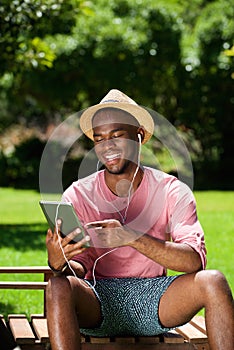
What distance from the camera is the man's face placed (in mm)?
3766

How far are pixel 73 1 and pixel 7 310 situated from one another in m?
4.14

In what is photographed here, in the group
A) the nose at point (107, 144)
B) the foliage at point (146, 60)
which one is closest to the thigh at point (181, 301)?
the nose at point (107, 144)

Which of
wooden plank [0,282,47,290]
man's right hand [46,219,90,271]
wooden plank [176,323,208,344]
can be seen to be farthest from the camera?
wooden plank [0,282,47,290]

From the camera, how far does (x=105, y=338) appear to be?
3.74 meters

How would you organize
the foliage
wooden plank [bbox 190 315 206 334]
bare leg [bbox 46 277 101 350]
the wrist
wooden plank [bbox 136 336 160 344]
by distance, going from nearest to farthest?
1. bare leg [bbox 46 277 101 350]
2. the wrist
3. wooden plank [bbox 136 336 160 344]
4. wooden plank [bbox 190 315 206 334]
5. the foliage

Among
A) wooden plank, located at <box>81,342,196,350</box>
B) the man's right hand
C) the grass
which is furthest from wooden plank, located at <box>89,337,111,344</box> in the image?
the grass

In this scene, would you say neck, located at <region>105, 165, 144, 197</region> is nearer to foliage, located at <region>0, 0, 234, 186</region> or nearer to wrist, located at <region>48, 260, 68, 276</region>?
wrist, located at <region>48, 260, 68, 276</region>

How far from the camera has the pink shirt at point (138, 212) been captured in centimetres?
372

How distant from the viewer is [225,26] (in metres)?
18.8

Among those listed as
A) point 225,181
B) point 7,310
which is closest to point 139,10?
point 225,181

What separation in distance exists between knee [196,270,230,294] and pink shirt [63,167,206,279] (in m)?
0.34

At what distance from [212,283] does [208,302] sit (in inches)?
3.2

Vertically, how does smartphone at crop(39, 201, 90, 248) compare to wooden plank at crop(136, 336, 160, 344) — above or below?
above

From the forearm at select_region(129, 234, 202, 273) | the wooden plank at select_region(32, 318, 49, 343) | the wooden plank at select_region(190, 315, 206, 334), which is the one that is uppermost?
the forearm at select_region(129, 234, 202, 273)
